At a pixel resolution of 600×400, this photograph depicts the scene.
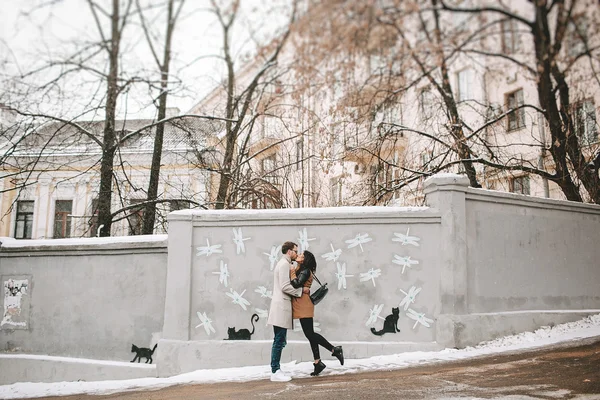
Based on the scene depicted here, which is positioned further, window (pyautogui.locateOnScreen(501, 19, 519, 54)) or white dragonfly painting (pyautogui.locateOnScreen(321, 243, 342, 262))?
white dragonfly painting (pyautogui.locateOnScreen(321, 243, 342, 262))

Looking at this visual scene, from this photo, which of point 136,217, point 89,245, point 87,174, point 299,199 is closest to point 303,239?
point 89,245

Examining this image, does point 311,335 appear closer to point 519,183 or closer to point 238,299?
point 238,299

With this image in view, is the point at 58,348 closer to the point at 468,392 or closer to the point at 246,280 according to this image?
the point at 246,280

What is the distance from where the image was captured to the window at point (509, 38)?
6.28 metres

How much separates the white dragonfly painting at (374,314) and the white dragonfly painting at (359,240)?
0.89 m

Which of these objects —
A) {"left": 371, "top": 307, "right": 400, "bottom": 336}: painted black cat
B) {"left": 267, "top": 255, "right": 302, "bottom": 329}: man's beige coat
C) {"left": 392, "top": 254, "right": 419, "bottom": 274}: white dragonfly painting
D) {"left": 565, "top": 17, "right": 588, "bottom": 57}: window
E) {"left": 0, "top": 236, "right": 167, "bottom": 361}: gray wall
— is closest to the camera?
{"left": 565, "top": 17, "right": 588, "bottom": 57}: window

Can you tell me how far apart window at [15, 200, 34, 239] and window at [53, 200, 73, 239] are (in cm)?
Answer: 138

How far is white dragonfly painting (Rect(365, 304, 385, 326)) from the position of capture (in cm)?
798

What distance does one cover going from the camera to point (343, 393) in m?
5.96

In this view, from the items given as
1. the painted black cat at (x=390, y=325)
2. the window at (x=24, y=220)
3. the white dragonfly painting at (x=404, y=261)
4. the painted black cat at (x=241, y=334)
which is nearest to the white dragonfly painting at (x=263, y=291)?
the painted black cat at (x=241, y=334)

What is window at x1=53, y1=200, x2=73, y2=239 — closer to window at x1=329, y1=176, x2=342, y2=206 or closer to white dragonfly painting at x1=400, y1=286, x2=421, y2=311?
window at x1=329, y1=176, x2=342, y2=206

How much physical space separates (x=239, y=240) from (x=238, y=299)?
35.4 inches

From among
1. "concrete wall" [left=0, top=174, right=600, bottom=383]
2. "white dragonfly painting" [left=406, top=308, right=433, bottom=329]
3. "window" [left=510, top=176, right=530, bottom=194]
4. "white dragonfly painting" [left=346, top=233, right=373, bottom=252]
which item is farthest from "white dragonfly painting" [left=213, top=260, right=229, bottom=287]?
"window" [left=510, top=176, right=530, bottom=194]

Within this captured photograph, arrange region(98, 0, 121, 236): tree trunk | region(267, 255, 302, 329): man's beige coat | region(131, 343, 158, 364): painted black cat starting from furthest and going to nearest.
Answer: region(98, 0, 121, 236): tree trunk < region(131, 343, 158, 364): painted black cat < region(267, 255, 302, 329): man's beige coat
